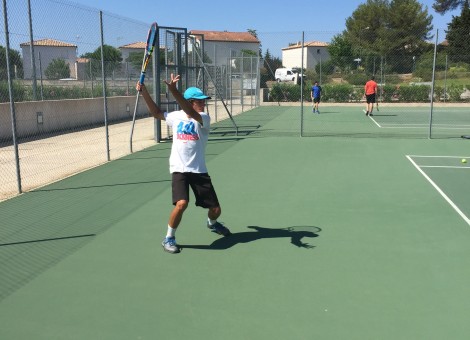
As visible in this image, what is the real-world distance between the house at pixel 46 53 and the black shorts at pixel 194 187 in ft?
27.0

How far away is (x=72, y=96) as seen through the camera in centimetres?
1856

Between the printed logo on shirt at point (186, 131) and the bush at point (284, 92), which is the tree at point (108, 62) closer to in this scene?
the printed logo on shirt at point (186, 131)

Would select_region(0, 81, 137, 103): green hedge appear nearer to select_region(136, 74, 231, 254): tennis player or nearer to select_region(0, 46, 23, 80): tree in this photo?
select_region(0, 46, 23, 80): tree

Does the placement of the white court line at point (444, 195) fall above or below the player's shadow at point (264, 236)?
above

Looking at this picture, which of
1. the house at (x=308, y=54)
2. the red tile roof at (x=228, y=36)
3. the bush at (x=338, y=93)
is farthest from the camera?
the red tile roof at (x=228, y=36)

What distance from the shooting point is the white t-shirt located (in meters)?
5.22

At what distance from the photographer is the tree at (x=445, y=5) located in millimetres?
75750

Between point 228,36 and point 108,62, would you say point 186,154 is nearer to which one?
point 108,62

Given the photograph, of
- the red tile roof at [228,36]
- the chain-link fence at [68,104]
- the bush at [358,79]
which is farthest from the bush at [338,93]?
the red tile roof at [228,36]

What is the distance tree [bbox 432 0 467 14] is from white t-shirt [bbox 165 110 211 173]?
265ft

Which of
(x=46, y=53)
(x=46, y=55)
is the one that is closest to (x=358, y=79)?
(x=46, y=55)

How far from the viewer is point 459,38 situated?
48.8m

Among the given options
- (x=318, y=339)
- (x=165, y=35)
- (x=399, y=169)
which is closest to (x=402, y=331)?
(x=318, y=339)

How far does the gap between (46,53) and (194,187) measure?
35.2ft
